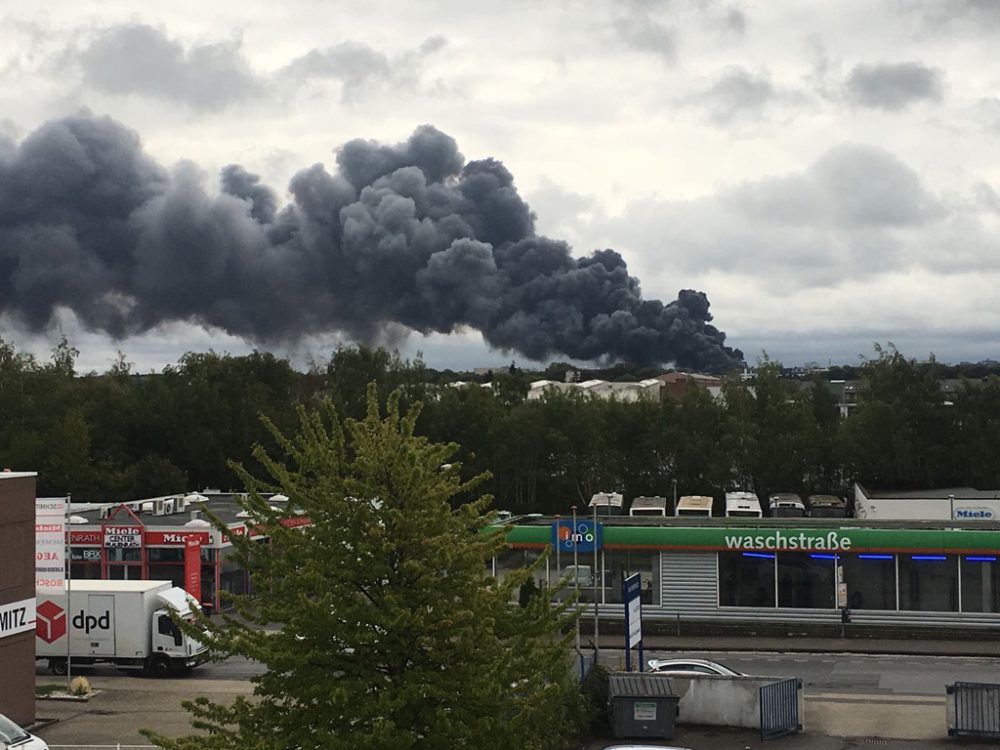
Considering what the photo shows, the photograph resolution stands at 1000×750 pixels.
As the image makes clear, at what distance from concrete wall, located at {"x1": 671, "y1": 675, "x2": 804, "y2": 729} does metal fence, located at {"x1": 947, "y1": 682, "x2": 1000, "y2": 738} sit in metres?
2.88

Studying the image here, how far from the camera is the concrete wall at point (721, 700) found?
2395cm

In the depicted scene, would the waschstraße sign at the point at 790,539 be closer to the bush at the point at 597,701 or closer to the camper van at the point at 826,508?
the bush at the point at 597,701

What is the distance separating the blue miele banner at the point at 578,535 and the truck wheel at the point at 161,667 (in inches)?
423

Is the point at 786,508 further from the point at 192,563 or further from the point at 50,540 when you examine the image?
the point at 50,540

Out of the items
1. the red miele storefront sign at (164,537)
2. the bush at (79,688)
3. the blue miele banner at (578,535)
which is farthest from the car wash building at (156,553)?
the bush at (79,688)

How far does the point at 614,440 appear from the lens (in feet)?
218

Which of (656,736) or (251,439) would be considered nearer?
(656,736)

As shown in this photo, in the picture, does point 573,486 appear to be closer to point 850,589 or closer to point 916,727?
point 850,589

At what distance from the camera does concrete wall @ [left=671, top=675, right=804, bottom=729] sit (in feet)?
78.6

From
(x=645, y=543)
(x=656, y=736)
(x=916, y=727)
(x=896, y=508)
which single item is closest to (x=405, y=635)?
(x=656, y=736)

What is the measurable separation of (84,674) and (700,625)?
57.4 feet

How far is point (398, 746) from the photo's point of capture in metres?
12.2

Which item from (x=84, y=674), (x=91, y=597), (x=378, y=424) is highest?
(x=378, y=424)

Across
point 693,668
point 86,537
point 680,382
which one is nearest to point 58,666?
Result: point 86,537
